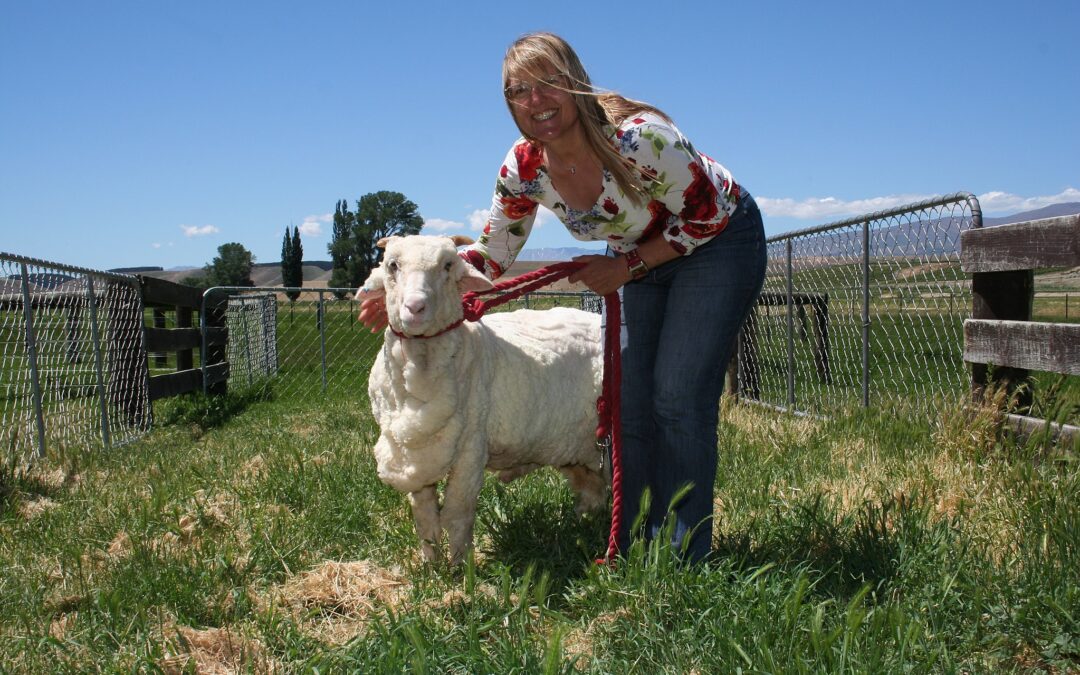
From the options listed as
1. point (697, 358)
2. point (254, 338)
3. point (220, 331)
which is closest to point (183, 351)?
point (220, 331)

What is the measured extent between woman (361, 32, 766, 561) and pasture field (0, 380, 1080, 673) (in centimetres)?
37

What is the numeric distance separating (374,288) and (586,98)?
112cm

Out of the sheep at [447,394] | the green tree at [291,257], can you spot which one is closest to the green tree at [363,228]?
the green tree at [291,257]

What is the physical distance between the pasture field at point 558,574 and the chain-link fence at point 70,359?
1197mm

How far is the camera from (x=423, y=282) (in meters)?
2.98

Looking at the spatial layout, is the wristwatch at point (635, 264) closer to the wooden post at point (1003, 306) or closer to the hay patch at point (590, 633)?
the hay patch at point (590, 633)

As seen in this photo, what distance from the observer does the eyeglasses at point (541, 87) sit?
2.66 m

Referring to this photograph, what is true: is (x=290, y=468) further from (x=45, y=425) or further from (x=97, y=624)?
(x=45, y=425)

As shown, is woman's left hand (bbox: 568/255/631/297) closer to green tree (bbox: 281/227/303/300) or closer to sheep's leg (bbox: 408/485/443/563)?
sheep's leg (bbox: 408/485/443/563)

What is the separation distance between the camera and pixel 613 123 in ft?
8.86

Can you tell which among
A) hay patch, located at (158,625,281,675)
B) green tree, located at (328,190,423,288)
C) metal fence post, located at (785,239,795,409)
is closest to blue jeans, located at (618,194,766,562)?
hay patch, located at (158,625,281,675)

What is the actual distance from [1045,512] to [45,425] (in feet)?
21.2

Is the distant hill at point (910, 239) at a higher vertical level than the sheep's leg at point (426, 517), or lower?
higher

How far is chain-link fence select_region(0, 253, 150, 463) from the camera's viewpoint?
5723 mm
